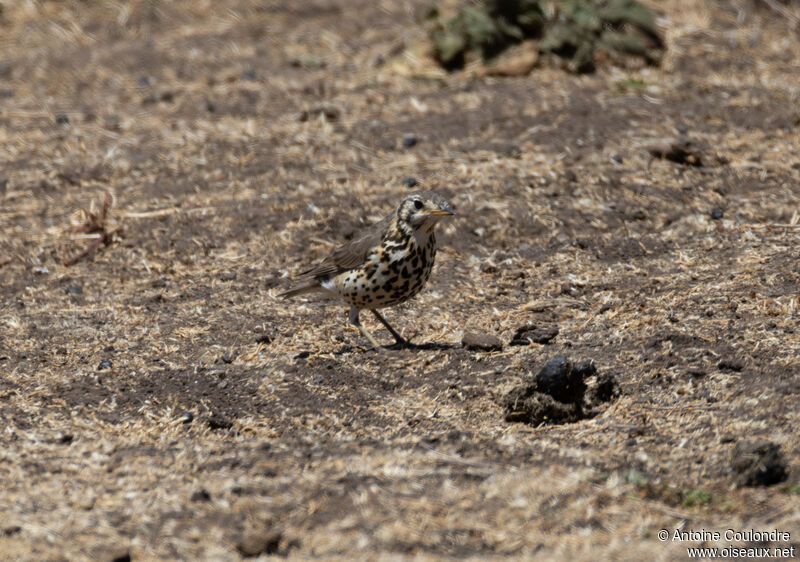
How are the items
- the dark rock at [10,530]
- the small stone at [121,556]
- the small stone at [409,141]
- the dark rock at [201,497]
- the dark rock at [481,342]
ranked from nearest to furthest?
the small stone at [121,556], the dark rock at [10,530], the dark rock at [201,497], the dark rock at [481,342], the small stone at [409,141]

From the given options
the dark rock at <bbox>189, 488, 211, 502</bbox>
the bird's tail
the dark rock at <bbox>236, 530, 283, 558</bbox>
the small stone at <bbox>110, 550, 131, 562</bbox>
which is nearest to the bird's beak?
the bird's tail

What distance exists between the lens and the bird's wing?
6.80m

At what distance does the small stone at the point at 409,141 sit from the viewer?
9.50 metres

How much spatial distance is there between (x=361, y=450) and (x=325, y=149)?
497 cm

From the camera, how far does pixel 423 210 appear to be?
256 inches

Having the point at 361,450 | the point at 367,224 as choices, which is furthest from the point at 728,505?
the point at 367,224

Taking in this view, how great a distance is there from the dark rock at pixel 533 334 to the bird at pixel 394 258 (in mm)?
714

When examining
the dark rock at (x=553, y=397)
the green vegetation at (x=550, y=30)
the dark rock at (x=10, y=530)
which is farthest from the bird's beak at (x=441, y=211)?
the green vegetation at (x=550, y=30)

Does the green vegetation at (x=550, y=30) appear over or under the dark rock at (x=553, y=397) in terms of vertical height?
over

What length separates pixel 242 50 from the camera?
12.1 metres

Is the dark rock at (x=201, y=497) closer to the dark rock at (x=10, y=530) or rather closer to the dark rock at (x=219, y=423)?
the dark rock at (x=10, y=530)

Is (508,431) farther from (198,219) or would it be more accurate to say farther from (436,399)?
(198,219)

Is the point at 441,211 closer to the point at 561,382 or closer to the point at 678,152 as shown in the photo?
the point at 561,382

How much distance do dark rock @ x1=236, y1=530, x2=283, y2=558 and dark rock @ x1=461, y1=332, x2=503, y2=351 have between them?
8.08 feet
